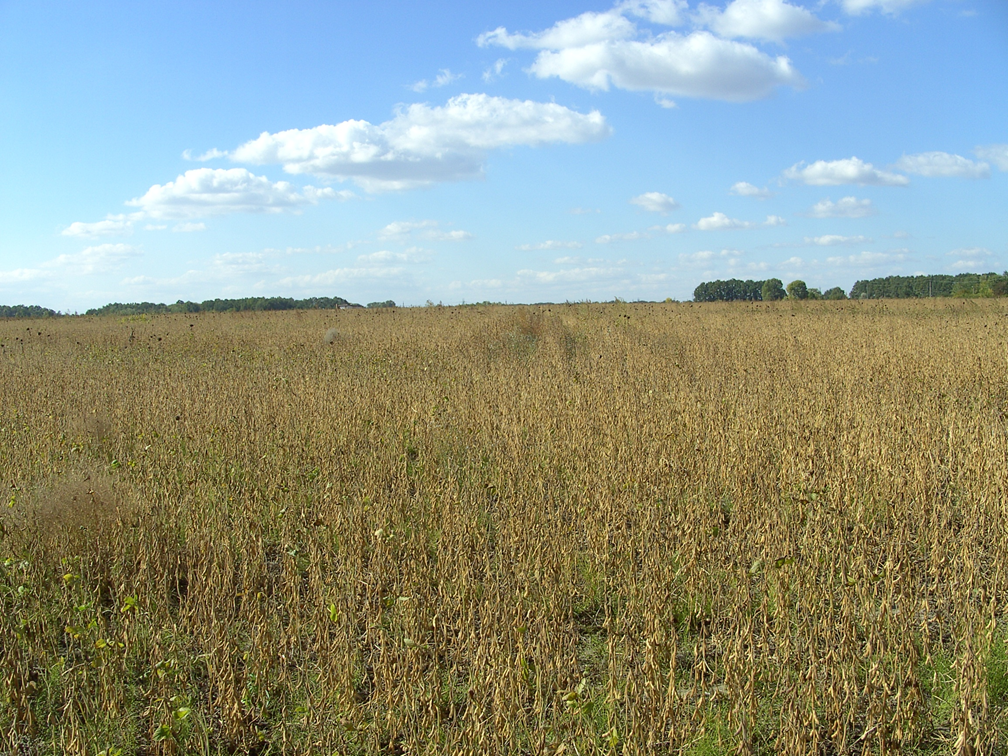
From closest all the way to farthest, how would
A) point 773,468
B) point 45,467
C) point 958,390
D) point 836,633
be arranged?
point 836,633, point 773,468, point 45,467, point 958,390

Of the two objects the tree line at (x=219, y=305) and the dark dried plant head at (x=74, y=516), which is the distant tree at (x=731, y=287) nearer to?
the tree line at (x=219, y=305)

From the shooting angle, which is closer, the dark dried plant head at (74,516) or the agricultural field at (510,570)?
the agricultural field at (510,570)

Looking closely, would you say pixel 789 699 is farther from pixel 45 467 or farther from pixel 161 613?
pixel 45 467

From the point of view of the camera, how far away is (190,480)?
4.73m

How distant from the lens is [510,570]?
139 inches

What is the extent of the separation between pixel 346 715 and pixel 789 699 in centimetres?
165

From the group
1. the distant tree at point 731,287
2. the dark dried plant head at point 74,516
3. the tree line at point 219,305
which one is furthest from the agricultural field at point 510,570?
the distant tree at point 731,287

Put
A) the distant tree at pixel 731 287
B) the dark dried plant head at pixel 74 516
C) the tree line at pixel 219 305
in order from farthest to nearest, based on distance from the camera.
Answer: the distant tree at pixel 731 287, the tree line at pixel 219 305, the dark dried plant head at pixel 74 516

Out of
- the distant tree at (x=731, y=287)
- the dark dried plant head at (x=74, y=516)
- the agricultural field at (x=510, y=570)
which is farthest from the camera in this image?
the distant tree at (x=731, y=287)

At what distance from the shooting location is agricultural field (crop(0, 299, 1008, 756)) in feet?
8.03

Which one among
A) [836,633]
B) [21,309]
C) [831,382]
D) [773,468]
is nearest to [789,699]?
[836,633]

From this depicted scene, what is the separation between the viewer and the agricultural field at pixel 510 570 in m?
2.45

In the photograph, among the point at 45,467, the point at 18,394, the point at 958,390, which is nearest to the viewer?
the point at 45,467

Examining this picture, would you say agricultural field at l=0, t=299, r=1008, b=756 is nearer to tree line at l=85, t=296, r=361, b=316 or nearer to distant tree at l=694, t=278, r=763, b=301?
tree line at l=85, t=296, r=361, b=316
